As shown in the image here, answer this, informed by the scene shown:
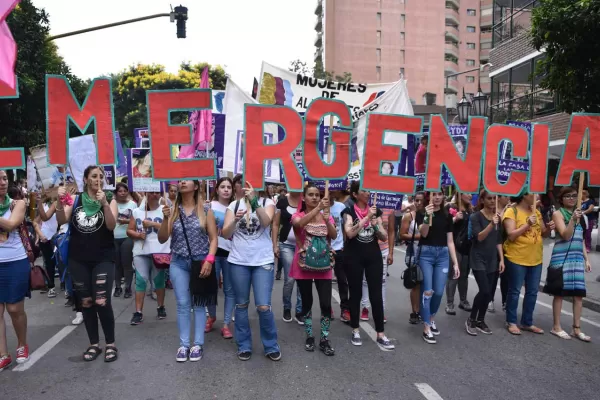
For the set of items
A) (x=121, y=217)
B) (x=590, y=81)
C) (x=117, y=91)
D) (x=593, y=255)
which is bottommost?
(x=593, y=255)

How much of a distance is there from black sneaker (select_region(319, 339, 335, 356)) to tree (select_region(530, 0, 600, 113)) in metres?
5.61

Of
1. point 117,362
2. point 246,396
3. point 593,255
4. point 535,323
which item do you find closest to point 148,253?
point 117,362

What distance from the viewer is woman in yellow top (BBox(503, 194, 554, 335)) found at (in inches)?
229

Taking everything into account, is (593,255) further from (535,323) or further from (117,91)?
(117,91)

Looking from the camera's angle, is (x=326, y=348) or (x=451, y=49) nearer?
(x=326, y=348)

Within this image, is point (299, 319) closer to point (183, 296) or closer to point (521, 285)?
point (183, 296)

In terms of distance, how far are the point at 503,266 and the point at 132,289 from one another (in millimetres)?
5742

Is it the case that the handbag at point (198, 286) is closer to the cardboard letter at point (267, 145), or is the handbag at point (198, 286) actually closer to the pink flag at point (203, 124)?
the cardboard letter at point (267, 145)

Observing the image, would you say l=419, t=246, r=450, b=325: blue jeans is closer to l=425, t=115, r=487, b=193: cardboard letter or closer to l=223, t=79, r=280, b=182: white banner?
l=425, t=115, r=487, b=193: cardboard letter

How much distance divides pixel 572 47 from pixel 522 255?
3.60 metres

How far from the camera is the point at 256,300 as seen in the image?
483cm

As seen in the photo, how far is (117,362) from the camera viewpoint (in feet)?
15.7

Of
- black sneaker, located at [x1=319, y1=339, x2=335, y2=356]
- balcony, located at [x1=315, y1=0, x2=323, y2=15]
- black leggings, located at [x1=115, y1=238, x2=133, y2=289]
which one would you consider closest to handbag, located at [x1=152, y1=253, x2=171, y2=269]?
black leggings, located at [x1=115, y1=238, x2=133, y2=289]

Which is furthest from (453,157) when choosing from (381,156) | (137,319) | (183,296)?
(137,319)
